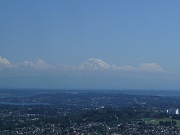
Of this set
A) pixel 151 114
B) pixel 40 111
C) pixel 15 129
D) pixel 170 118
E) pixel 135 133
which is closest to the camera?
pixel 135 133

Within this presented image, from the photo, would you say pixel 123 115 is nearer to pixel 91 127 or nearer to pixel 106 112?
pixel 106 112

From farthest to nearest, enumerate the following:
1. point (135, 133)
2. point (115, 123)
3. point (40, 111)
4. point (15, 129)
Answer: point (40, 111) < point (115, 123) < point (15, 129) < point (135, 133)

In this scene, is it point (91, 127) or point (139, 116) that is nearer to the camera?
point (91, 127)

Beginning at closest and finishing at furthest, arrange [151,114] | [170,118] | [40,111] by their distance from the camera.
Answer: [170,118] → [151,114] → [40,111]

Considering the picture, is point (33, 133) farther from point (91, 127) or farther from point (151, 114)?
point (151, 114)

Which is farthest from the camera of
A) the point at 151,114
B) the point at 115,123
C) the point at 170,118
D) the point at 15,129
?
the point at 151,114

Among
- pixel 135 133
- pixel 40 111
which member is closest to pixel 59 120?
pixel 135 133

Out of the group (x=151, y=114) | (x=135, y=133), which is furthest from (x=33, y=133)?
(x=151, y=114)

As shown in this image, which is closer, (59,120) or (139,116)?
(59,120)

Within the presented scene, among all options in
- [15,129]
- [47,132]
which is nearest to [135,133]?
[47,132]
